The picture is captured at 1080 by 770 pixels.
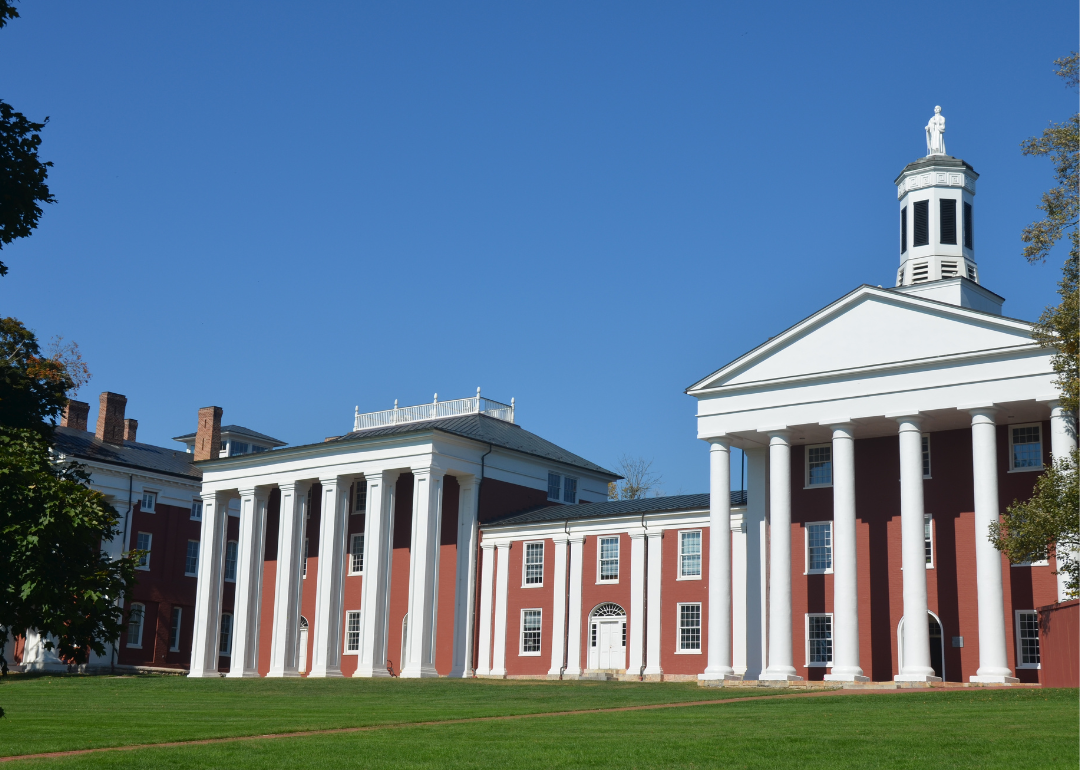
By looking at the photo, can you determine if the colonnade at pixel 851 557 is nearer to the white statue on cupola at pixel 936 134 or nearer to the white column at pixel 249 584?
the white statue on cupola at pixel 936 134

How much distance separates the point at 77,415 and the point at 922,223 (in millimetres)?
47277

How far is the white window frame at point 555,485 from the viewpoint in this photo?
5969 cm

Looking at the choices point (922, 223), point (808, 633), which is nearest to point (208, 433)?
point (808, 633)

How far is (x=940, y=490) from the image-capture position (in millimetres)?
41906

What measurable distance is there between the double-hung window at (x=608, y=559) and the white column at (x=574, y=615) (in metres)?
0.97

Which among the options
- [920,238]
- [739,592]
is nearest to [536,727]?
[739,592]

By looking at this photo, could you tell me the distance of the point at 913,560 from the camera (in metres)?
38.8

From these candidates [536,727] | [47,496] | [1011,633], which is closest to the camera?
[47,496]

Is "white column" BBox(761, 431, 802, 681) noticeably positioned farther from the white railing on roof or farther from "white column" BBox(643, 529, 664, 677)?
the white railing on roof

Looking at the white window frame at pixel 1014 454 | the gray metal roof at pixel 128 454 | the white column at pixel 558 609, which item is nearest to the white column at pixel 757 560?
the white window frame at pixel 1014 454

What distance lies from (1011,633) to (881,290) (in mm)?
11879

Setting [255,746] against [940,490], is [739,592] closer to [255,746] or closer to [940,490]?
[940,490]

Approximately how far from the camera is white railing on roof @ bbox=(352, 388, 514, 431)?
61.1m

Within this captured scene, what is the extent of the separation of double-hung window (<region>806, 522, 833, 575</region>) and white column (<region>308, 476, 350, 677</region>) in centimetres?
2196
